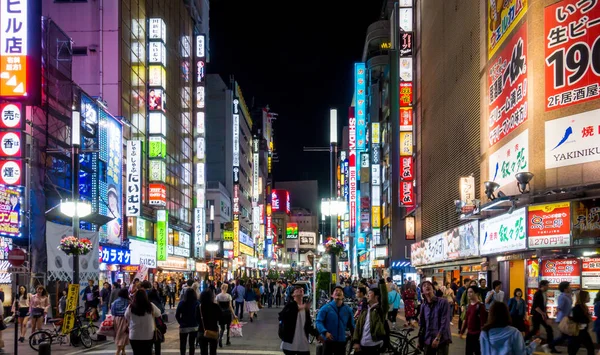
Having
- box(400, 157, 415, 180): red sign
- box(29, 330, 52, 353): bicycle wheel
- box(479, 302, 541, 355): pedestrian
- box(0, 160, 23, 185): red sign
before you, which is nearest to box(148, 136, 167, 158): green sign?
box(400, 157, 415, 180): red sign

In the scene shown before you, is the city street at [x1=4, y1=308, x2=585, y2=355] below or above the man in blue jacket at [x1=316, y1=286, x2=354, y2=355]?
below

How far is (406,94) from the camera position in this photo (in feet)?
147

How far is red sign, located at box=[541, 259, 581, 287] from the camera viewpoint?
18828 millimetres

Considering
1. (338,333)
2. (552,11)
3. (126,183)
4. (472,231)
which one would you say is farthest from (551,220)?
(126,183)

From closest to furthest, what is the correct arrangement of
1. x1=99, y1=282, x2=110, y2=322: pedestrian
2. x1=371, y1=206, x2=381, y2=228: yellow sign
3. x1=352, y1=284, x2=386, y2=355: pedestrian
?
Result: 1. x1=352, y1=284, x2=386, y2=355: pedestrian
2. x1=99, y1=282, x2=110, y2=322: pedestrian
3. x1=371, y1=206, x2=381, y2=228: yellow sign

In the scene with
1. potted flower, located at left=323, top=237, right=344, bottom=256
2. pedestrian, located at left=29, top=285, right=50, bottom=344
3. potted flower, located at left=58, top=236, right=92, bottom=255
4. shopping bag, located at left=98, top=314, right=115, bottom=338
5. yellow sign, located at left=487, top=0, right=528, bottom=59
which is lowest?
pedestrian, located at left=29, top=285, right=50, bottom=344

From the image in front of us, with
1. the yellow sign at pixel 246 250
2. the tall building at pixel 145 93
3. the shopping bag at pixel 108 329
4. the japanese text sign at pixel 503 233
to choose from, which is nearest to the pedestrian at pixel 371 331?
the shopping bag at pixel 108 329

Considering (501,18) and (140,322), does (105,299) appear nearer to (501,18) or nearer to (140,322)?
(140,322)

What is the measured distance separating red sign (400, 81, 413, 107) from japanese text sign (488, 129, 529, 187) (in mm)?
19741

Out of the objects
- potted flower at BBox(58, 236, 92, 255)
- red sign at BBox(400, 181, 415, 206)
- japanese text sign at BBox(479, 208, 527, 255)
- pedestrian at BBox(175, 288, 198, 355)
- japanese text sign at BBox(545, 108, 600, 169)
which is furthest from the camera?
red sign at BBox(400, 181, 415, 206)

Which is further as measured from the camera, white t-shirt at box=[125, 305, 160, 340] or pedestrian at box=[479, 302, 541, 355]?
white t-shirt at box=[125, 305, 160, 340]

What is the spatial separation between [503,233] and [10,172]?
58.4ft

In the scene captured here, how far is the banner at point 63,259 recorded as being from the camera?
29.2 meters

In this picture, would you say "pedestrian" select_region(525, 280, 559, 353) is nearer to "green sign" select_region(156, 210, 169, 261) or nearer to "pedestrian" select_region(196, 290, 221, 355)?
"pedestrian" select_region(196, 290, 221, 355)
